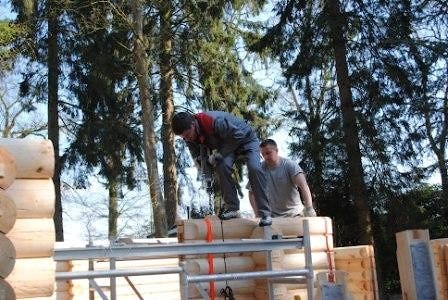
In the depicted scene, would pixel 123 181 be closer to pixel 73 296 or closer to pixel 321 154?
pixel 321 154

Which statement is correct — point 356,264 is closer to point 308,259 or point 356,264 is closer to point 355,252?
point 355,252

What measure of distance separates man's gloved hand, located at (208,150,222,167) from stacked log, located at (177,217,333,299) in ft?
1.77

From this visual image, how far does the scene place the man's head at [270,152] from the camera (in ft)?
22.5

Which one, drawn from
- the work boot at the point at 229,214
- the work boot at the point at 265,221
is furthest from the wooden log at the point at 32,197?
the work boot at the point at 265,221

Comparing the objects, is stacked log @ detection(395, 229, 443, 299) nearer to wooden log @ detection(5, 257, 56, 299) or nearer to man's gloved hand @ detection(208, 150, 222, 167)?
wooden log @ detection(5, 257, 56, 299)

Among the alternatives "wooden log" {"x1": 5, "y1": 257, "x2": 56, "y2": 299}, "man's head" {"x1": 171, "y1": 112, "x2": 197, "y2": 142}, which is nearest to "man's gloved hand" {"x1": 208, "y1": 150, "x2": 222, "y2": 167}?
"man's head" {"x1": 171, "y1": 112, "x2": 197, "y2": 142}

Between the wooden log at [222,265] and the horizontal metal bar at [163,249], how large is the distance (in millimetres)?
643

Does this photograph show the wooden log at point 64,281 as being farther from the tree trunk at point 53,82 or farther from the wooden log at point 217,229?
the tree trunk at point 53,82

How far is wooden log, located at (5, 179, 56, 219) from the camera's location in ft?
12.3

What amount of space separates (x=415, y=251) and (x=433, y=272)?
0.12m

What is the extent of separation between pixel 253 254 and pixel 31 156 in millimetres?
3009

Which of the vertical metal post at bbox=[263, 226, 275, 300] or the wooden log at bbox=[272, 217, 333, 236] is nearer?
the vertical metal post at bbox=[263, 226, 275, 300]

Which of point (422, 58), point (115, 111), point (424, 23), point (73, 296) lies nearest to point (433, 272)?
point (73, 296)

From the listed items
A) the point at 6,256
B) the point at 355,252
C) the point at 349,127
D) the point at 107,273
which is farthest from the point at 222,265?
the point at 349,127
